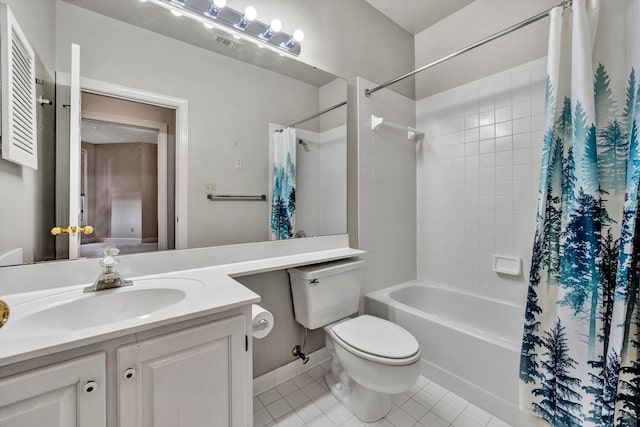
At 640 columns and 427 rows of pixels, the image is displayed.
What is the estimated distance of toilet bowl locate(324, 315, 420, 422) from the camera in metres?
1.24

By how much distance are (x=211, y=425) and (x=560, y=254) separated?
59.6 inches

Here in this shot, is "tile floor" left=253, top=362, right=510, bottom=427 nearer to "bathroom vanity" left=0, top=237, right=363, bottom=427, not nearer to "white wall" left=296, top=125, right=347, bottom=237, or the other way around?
"bathroom vanity" left=0, top=237, right=363, bottom=427

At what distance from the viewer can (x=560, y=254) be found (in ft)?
3.91

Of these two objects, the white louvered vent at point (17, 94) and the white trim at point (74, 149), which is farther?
the white trim at point (74, 149)

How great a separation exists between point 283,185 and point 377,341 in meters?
1.00

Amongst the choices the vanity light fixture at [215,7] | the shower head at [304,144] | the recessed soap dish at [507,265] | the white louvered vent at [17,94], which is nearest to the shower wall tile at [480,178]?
the recessed soap dish at [507,265]

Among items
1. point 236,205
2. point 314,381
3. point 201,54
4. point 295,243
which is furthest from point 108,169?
point 314,381

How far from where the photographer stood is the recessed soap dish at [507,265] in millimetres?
1870

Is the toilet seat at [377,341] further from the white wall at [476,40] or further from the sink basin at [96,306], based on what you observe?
the white wall at [476,40]

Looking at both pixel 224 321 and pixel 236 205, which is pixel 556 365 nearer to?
pixel 224 321

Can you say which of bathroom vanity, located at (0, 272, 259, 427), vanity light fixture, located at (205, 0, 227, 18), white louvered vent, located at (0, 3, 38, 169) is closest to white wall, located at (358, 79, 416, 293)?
vanity light fixture, located at (205, 0, 227, 18)

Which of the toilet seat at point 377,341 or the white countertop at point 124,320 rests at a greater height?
the white countertop at point 124,320

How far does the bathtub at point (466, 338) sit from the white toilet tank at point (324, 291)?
1.30ft

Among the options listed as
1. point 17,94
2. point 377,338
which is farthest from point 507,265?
point 17,94
